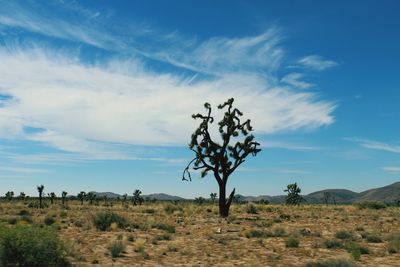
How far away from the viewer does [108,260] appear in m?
14.7

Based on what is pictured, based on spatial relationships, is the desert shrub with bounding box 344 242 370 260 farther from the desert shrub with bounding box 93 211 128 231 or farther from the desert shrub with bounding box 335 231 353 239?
the desert shrub with bounding box 93 211 128 231

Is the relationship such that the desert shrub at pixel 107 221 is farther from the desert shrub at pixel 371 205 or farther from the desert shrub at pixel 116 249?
the desert shrub at pixel 371 205

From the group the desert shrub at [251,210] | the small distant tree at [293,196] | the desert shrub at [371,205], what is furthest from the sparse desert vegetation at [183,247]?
the small distant tree at [293,196]

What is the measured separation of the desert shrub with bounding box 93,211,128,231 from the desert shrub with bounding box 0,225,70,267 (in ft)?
35.9

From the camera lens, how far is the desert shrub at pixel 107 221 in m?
24.0

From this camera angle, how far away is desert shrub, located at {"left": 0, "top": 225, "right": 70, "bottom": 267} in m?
12.0

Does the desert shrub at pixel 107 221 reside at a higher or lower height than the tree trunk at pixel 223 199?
lower

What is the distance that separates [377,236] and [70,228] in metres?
15.5

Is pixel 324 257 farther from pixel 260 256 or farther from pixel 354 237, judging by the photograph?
pixel 354 237

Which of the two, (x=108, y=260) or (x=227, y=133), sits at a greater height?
(x=227, y=133)

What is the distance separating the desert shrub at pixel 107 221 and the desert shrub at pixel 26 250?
11.0m

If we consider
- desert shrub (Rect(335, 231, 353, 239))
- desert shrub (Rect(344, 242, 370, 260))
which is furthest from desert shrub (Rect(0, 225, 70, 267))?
desert shrub (Rect(335, 231, 353, 239))

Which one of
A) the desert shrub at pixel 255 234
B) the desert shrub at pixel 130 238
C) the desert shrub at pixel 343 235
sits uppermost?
the desert shrub at pixel 130 238

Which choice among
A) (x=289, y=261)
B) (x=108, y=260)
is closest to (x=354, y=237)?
(x=289, y=261)
